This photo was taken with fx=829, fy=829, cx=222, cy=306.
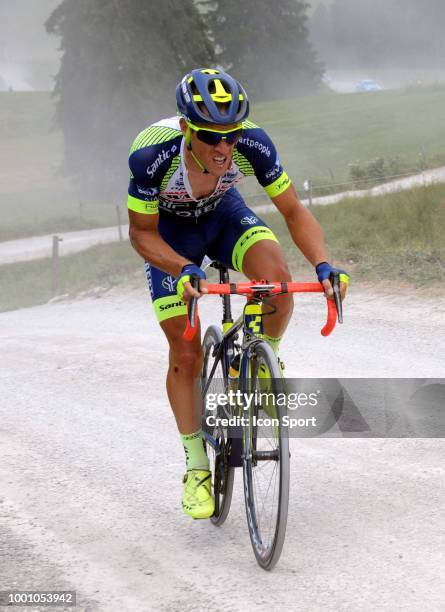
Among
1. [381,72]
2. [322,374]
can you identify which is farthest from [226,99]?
[381,72]

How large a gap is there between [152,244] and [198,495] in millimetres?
1296

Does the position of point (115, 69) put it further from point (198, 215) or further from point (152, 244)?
point (152, 244)

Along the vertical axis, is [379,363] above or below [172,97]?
below

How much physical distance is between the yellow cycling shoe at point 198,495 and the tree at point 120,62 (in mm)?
41938

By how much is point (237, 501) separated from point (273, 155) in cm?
191

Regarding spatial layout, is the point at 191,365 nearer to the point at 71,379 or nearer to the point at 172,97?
the point at 71,379

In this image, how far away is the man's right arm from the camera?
3987 mm

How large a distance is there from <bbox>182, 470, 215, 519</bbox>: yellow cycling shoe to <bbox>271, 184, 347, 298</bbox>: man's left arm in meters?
1.26

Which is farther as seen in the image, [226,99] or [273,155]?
[273,155]

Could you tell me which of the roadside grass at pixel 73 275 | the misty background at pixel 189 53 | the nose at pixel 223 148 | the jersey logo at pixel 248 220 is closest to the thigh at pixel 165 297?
the jersey logo at pixel 248 220

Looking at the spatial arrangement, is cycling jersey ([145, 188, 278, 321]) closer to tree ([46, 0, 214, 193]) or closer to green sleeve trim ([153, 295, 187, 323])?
green sleeve trim ([153, 295, 187, 323])

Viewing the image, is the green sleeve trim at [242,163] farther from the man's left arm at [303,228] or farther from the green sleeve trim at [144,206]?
the green sleeve trim at [144,206]

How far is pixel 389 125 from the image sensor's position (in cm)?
4869

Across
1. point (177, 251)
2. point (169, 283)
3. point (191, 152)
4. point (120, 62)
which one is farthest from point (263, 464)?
point (120, 62)
